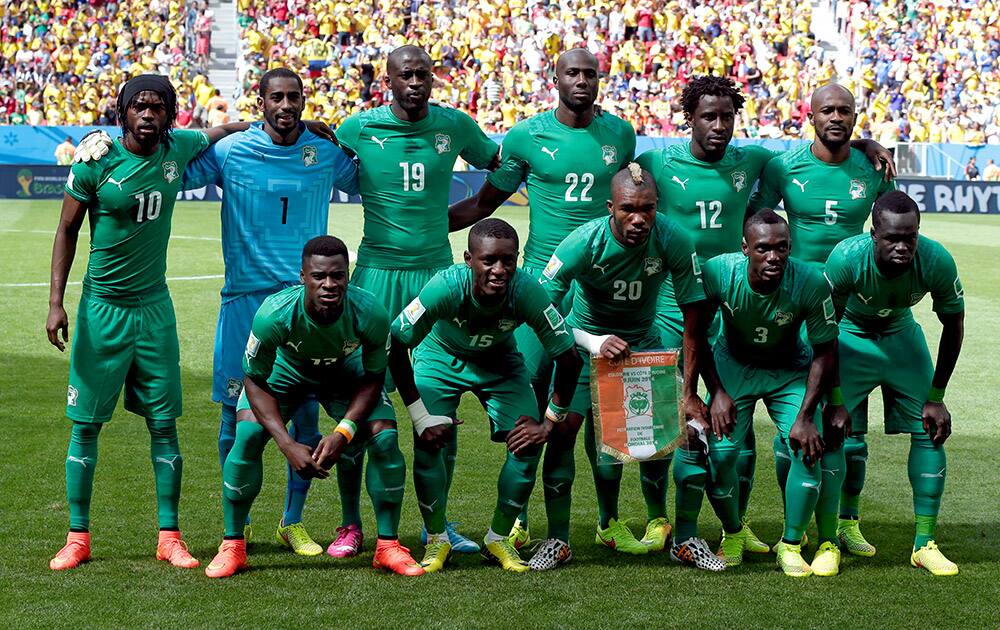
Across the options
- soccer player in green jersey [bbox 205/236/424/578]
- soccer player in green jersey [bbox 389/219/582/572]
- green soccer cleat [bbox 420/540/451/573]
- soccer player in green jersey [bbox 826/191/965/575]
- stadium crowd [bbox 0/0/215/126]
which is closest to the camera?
soccer player in green jersey [bbox 205/236/424/578]

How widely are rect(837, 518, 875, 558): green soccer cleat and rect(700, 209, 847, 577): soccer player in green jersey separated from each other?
351 millimetres

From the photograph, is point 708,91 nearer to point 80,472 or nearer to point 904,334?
point 904,334

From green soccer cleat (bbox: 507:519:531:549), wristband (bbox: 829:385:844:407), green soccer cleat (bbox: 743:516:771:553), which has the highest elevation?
wristband (bbox: 829:385:844:407)

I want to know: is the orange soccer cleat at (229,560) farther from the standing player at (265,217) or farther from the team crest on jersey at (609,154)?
the team crest on jersey at (609,154)

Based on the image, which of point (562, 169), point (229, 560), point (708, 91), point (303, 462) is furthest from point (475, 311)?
point (708, 91)

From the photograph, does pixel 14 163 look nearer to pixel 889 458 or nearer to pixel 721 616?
pixel 889 458

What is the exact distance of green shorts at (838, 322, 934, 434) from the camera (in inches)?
265

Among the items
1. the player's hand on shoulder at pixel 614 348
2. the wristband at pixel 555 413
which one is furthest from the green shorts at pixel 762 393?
the wristband at pixel 555 413

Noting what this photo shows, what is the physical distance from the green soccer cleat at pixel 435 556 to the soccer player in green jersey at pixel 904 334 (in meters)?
2.19

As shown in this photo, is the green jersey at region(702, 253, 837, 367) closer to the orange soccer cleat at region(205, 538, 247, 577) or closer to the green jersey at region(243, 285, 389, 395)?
the green jersey at region(243, 285, 389, 395)

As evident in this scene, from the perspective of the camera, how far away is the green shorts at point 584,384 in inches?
264

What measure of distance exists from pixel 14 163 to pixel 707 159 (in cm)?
2535

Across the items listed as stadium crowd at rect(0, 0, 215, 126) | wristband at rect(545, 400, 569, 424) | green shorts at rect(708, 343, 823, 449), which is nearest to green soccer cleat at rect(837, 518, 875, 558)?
green shorts at rect(708, 343, 823, 449)

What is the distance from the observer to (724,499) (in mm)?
6570
